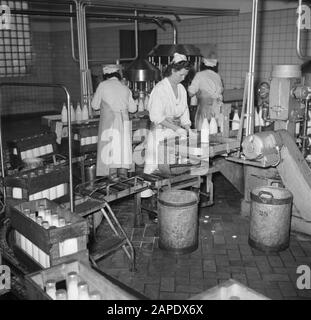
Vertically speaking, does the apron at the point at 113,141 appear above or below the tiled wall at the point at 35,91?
below

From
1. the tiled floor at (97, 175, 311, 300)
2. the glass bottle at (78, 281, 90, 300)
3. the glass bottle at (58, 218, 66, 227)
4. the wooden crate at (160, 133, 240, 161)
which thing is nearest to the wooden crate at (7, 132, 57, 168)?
the tiled floor at (97, 175, 311, 300)

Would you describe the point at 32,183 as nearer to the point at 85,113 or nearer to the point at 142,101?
the point at 85,113

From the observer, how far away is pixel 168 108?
5.68 meters

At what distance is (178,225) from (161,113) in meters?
1.68

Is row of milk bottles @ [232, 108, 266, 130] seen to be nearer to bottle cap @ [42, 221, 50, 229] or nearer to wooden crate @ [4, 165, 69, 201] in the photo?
wooden crate @ [4, 165, 69, 201]

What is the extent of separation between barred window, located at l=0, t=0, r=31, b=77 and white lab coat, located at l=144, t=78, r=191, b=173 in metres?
8.38

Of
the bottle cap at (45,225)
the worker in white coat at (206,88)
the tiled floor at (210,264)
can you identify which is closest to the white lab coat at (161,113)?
the tiled floor at (210,264)

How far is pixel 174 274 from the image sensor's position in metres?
4.44

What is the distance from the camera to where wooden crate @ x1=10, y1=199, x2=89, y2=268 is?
10.3 feet

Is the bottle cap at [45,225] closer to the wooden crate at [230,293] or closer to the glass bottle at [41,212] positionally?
the glass bottle at [41,212]

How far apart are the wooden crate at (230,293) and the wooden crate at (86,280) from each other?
0.41 m

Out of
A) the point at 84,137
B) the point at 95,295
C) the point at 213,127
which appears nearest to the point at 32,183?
the point at 95,295

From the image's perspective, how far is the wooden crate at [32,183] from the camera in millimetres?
4238

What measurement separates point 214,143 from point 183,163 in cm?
57
